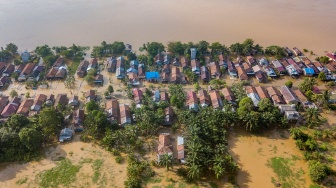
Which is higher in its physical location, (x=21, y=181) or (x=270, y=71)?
(x=270, y=71)

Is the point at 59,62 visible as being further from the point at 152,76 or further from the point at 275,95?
the point at 275,95

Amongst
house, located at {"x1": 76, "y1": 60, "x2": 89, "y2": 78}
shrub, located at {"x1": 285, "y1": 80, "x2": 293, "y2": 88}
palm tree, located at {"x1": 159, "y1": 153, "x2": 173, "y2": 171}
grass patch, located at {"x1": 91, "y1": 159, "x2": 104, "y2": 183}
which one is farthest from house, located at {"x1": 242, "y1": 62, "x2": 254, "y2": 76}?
grass patch, located at {"x1": 91, "y1": 159, "x2": 104, "y2": 183}

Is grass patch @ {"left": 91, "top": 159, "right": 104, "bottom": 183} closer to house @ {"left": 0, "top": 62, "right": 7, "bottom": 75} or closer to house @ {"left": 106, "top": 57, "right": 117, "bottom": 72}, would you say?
house @ {"left": 106, "top": 57, "right": 117, "bottom": 72}

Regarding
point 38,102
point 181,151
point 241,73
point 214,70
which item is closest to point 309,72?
point 241,73

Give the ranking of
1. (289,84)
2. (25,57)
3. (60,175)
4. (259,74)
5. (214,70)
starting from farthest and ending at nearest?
(25,57), (214,70), (259,74), (289,84), (60,175)

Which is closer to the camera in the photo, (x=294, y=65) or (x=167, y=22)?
(x=294, y=65)

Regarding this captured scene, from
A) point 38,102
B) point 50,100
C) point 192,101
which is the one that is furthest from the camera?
point 50,100
